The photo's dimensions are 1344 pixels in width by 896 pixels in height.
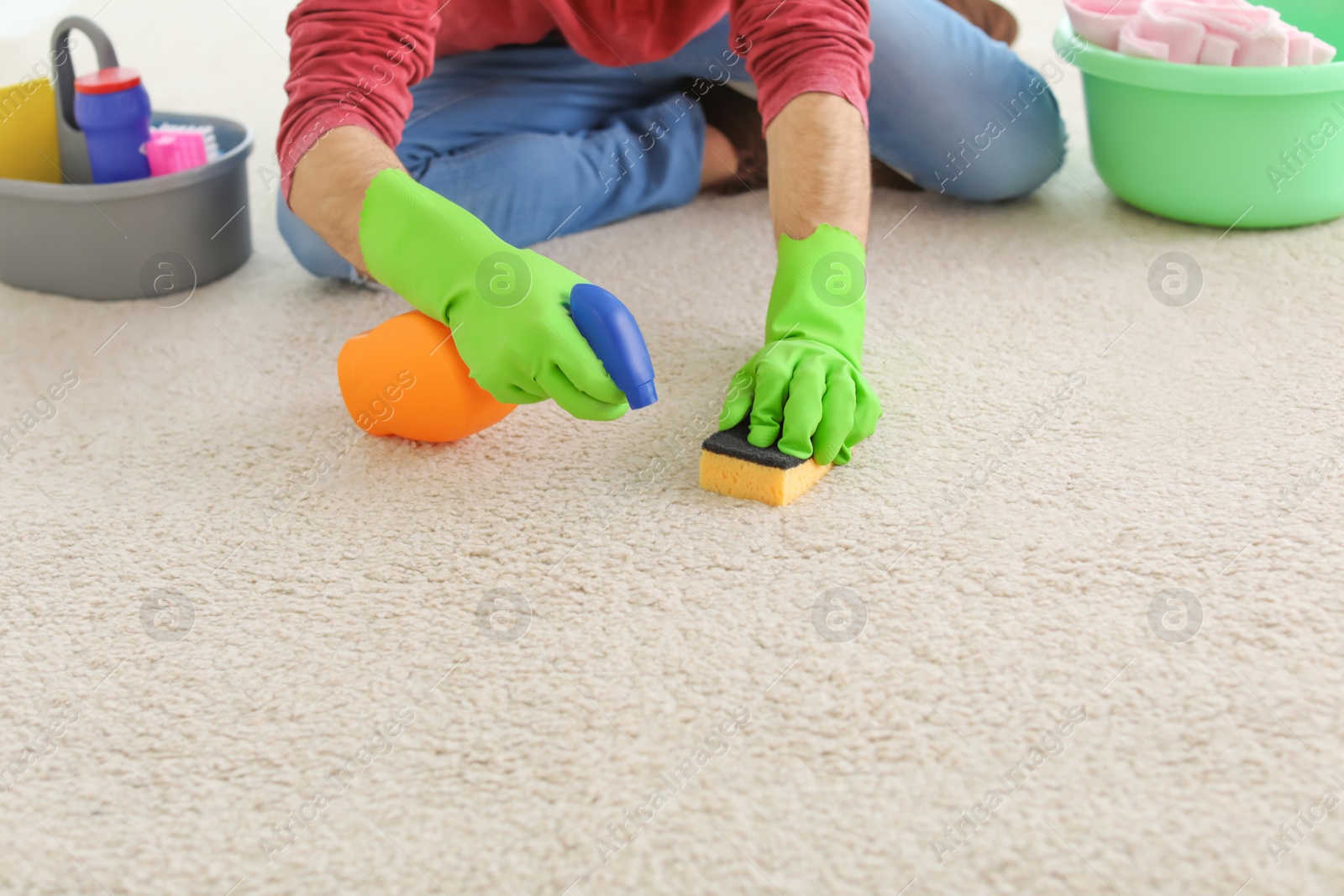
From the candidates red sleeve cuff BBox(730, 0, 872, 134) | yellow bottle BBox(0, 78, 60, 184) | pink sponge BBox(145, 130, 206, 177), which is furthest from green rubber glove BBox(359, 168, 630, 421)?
yellow bottle BBox(0, 78, 60, 184)

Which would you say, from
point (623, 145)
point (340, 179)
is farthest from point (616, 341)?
point (623, 145)

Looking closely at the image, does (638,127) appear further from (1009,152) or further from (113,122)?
(113,122)

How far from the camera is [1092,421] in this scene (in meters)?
0.91

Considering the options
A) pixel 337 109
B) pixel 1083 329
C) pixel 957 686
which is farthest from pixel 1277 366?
pixel 337 109

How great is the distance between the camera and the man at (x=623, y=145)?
815 mm

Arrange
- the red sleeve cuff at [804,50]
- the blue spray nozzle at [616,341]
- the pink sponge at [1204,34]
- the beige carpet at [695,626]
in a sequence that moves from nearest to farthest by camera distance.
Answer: the beige carpet at [695,626]
the blue spray nozzle at [616,341]
the red sleeve cuff at [804,50]
the pink sponge at [1204,34]

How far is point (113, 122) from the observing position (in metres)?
1.16

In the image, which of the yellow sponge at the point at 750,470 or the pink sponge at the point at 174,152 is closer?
the yellow sponge at the point at 750,470

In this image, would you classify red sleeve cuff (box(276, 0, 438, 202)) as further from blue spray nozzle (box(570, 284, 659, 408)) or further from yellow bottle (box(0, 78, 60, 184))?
yellow bottle (box(0, 78, 60, 184))

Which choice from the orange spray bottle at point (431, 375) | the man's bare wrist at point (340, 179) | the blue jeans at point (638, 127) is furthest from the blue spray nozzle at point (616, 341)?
the blue jeans at point (638, 127)

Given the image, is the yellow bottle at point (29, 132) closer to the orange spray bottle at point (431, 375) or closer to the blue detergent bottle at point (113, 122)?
the blue detergent bottle at point (113, 122)

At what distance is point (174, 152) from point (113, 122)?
7cm

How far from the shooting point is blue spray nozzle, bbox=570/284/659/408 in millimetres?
759

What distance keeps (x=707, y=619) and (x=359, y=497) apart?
32 cm
